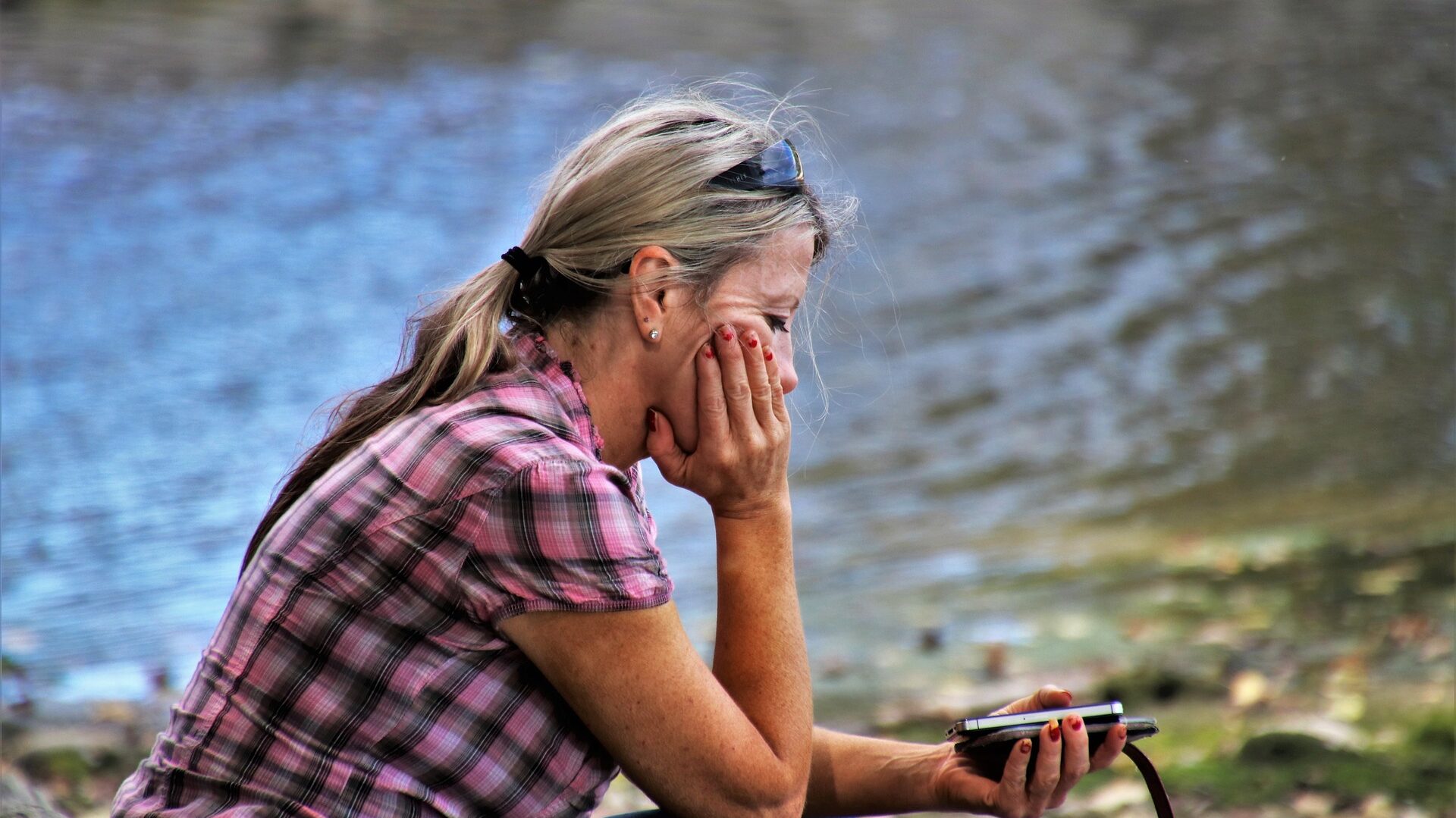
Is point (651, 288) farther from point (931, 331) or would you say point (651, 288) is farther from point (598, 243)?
point (931, 331)

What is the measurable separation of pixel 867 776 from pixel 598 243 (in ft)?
3.06

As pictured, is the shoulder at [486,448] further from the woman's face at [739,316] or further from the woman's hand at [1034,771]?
the woman's hand at [1034,771]

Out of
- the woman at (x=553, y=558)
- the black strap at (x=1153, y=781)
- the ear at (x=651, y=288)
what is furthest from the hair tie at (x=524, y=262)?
the black strap at (x=1153, y=781)

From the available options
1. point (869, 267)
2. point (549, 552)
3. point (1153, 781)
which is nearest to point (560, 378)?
point (549, 552)

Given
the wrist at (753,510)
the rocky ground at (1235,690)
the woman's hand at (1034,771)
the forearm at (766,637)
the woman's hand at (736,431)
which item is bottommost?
the rocky ground at (1235,690)

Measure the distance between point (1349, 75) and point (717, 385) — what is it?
401 inches

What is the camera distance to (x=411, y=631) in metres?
1.63

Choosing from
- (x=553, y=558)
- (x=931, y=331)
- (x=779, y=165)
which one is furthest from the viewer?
(x=931, y=331)

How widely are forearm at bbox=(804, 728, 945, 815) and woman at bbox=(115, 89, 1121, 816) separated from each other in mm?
268

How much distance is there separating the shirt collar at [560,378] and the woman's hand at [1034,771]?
28.0 inches

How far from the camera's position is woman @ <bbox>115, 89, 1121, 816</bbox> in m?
1.61

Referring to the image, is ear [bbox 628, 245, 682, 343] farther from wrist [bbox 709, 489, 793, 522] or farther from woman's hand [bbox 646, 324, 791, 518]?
wrist [bbox 709, 489, 793, 522]

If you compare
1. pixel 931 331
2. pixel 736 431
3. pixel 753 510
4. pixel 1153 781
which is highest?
pixel 736 431

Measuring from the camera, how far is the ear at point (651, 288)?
1.84m
